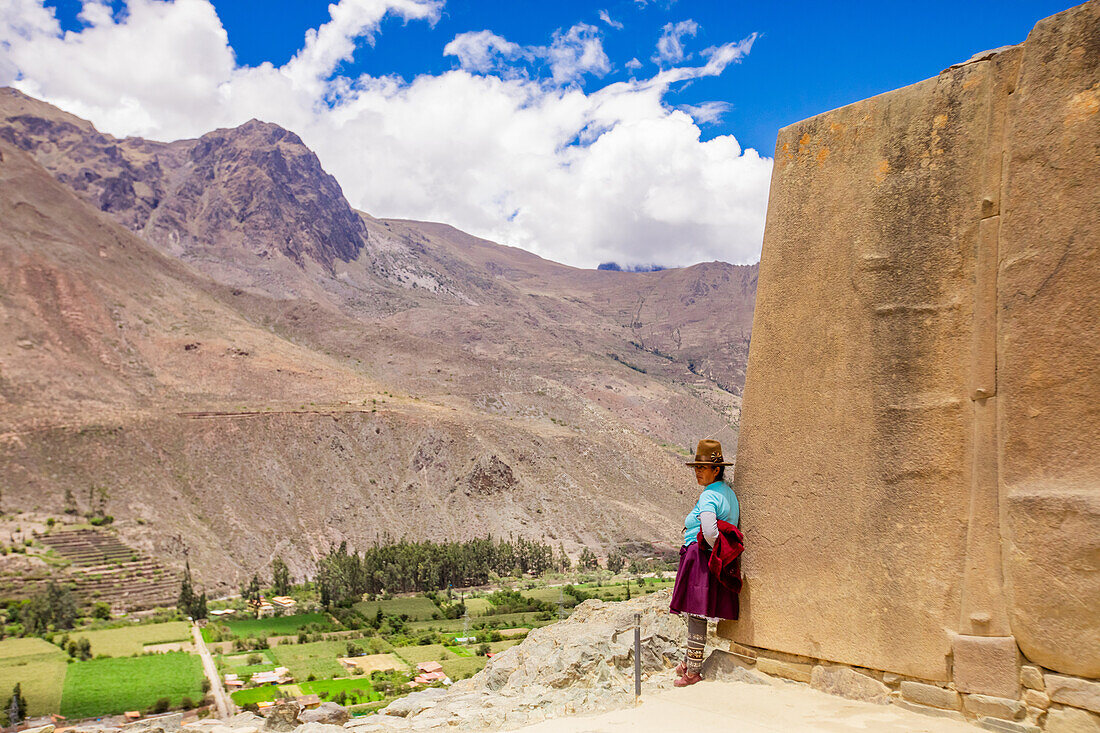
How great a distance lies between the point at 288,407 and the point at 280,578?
833 inches

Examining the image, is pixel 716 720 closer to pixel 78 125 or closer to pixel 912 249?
pixel 912 249

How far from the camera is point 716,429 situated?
108625 mm

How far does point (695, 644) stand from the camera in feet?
20.3

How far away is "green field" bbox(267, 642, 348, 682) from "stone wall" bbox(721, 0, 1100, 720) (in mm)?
34350

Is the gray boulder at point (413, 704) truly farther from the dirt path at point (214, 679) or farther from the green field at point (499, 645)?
the green field at point (499, 645)

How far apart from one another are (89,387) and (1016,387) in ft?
231

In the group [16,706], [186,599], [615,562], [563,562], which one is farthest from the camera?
[563,562]

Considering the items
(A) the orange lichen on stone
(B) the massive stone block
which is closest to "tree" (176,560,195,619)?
(B) the massive stone block

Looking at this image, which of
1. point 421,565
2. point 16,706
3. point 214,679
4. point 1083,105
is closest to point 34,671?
point 16,706

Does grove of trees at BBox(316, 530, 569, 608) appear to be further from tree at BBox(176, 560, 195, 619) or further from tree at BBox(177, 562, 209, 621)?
tree at BBox(176, 560, 195, 619)

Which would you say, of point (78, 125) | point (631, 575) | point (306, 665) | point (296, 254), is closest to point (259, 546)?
point (306, 665)

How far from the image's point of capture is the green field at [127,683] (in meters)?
32.3

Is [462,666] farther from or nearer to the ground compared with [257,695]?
farther from the ground

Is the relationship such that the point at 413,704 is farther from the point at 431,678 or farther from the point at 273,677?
the point at 273,677
